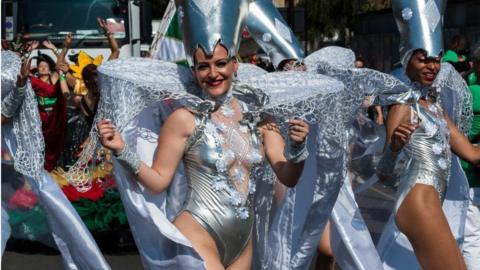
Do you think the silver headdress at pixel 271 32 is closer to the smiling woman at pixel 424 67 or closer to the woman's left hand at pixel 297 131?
the smiling woman at pixel 424 67

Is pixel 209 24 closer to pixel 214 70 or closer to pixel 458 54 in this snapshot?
pixel 214 70

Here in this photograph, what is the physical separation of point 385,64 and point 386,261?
14953 millimetres

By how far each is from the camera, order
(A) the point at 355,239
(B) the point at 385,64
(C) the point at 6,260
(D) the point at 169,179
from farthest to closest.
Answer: (B) the point at 385,64, (C) the point at 6,260, (A) the point at 355,239, (D) the point at 169,179

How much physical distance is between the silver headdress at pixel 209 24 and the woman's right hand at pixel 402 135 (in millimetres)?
1031

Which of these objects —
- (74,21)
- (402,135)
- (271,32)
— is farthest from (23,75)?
(74,21)

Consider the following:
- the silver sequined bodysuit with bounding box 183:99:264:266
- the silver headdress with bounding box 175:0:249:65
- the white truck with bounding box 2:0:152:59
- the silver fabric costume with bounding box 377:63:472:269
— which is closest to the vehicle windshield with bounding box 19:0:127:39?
the white truck with bounding box 2:0:152:59

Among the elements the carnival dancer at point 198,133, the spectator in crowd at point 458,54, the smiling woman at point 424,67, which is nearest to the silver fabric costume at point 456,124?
the smiling woman at point 424,67

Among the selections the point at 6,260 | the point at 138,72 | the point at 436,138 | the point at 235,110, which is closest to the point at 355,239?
the point at 436,138

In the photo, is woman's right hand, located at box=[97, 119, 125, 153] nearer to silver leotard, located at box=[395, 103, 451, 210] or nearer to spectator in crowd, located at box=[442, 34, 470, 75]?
silver leotard, located at box=[395, 103, 451, 210]

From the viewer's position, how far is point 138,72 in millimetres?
4387

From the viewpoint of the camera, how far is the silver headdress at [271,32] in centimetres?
657

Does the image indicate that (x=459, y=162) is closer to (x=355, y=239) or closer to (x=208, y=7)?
(x=355, y=239)

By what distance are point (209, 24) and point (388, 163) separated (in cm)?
145

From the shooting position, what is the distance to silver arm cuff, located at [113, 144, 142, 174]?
3.96 meters
